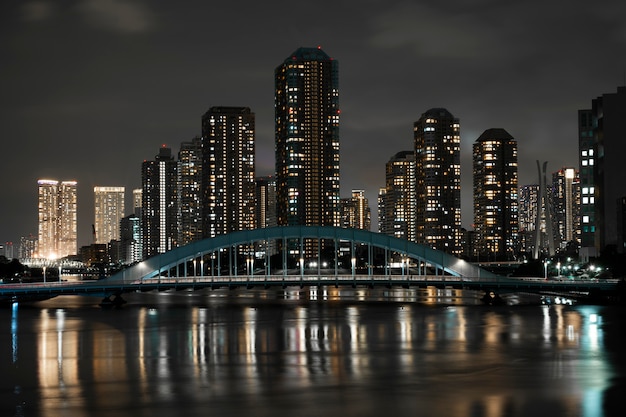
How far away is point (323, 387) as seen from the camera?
3831 cm

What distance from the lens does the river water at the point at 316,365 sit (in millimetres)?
34469

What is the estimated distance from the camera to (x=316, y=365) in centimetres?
4559

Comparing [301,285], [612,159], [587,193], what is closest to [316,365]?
[301,285]

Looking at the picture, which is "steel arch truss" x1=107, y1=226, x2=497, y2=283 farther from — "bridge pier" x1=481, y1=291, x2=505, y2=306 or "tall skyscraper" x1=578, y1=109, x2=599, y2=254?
"tall skyscraper" x1=578, y1=109, x2=599, y2=254

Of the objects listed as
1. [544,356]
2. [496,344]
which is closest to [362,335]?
[496,344]

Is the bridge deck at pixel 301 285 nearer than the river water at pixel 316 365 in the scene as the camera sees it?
No

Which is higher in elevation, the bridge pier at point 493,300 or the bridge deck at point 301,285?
the bridge deck at point 301,285

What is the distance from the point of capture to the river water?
34.5 m

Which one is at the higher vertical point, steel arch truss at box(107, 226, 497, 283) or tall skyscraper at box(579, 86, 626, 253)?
tall skyscraper at box(579, 86, 626, 253)

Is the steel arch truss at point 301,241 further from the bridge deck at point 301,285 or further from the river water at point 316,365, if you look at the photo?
the river water at point 316,365

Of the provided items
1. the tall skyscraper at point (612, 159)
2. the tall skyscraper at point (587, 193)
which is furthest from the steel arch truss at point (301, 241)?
the tall skyscraper at point (587, 193)

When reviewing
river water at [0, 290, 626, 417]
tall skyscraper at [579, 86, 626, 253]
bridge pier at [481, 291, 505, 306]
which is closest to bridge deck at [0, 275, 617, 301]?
bridge pier at [481, 291, 505, 306]

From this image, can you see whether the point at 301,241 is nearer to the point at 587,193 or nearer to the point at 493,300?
the point at 493,300

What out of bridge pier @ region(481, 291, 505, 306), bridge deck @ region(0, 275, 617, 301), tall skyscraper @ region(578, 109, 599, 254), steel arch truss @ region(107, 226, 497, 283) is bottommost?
bridge pier @ region(481, 291, 505, 306)
